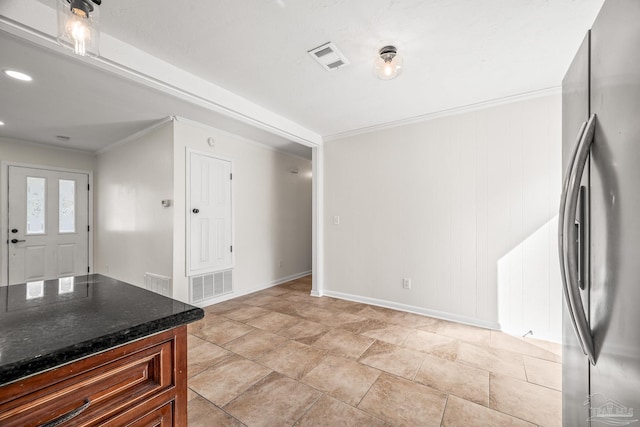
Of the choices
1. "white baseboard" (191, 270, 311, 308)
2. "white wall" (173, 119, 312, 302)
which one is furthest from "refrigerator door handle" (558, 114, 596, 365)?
"white baseboard" (191, 270, 311, 308)

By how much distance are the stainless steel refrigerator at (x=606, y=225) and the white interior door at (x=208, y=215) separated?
3.54m

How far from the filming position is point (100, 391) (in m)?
0.70

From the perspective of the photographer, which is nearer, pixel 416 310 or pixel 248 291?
pixel 416 310

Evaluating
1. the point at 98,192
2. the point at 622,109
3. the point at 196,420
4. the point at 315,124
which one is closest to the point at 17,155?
the point at 98,192

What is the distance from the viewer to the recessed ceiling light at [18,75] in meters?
2.23

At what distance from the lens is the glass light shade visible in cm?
199

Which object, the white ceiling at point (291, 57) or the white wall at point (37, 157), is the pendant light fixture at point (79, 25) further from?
the white wall at point (37, 157)

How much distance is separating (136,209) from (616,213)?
15.2ft

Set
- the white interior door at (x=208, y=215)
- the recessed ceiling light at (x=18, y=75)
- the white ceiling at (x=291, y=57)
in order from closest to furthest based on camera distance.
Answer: the white ceiling at (x=291, y=57), the recessed ceiling light at (x=18, y=75), the white interior door at (x=208, y=215)

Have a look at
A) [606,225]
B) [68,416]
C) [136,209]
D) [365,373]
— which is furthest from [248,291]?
[606,225]

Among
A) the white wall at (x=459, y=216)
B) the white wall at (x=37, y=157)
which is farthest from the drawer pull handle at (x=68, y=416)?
the white wall at (x=37, y=157)

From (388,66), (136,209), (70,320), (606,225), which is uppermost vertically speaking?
(388,66)

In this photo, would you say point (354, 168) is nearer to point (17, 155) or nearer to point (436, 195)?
point (436, 195)

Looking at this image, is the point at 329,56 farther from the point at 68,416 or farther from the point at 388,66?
the point at 68,416
